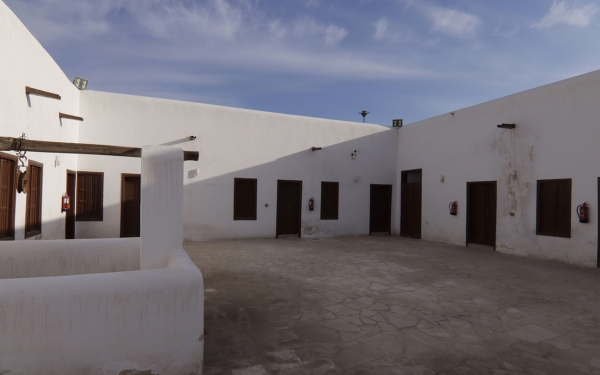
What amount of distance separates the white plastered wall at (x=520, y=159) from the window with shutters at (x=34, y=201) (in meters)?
10.7

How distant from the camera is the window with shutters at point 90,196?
10081 millimetres

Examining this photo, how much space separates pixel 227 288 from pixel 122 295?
10.0ft

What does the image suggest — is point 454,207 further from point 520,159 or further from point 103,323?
point 103,323

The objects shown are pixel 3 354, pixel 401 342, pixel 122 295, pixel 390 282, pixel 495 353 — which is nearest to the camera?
pixel 3 354

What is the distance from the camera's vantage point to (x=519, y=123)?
9617 millimetres

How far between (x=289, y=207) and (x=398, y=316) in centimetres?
800

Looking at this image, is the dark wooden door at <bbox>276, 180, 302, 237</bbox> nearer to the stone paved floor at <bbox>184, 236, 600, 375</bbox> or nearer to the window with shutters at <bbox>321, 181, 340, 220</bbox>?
the window with shutters at <bbox>321, 181, 340, 220</bbox>

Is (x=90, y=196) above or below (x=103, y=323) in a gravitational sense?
above

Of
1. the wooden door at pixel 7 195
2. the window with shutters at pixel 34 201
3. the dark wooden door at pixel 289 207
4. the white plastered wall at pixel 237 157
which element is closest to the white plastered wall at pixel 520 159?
the white plastered wall at pixel 237 157

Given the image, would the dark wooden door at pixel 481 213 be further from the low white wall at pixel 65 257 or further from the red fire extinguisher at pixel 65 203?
the red fire extinguisher at pixel 65 203

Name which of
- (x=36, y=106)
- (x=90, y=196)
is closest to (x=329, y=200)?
(x=90, y=196)

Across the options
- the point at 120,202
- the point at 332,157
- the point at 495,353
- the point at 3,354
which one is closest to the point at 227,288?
the point at 3,354

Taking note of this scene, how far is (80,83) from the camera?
32.8 ft

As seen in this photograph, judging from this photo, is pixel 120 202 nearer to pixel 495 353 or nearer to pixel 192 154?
pixel 192 154
